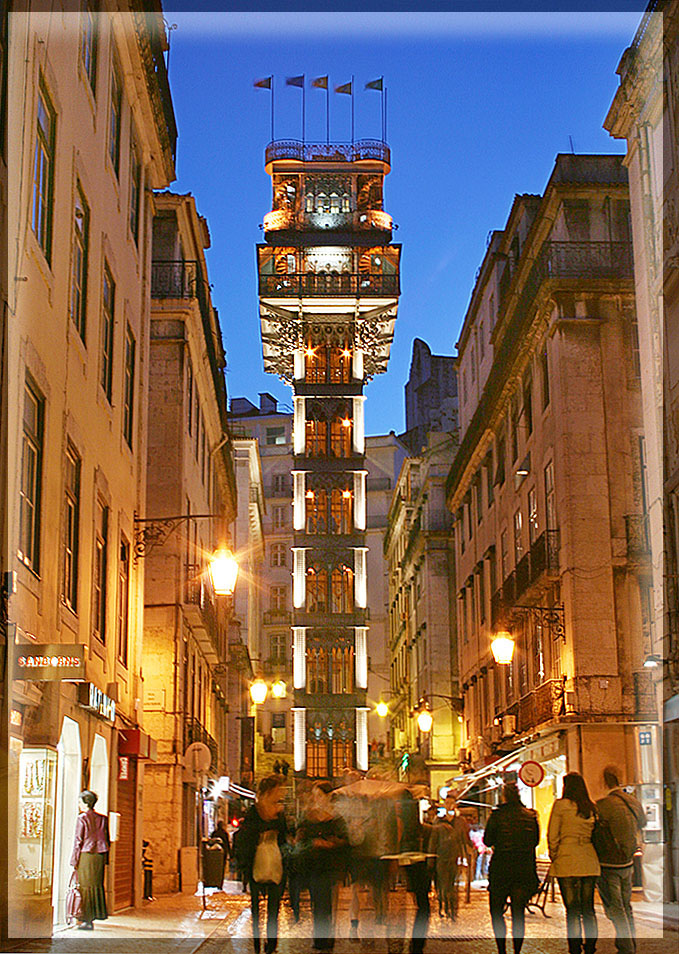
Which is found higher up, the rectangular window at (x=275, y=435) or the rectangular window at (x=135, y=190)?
the rectangular window at (x=275, y=435)

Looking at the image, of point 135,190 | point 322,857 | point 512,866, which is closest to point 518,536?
point 135,190

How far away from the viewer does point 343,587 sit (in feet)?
211

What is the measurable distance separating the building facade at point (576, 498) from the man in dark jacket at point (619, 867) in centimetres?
1222

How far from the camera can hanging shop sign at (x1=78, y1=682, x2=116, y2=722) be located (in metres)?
16.0

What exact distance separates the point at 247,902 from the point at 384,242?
1798 inches

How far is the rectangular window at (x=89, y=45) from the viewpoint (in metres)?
Answer: 17.7

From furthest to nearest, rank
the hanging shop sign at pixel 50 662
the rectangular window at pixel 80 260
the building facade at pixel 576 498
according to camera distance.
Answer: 1. the building facade at pixel 576 498
2. the rectangular window at pixel 80 260
3. the hanging shop sign at pixel 50 662

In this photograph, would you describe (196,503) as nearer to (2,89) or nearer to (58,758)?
(58,758)

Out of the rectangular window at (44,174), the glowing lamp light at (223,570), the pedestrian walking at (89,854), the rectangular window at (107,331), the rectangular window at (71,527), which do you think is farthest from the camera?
the rectangular window at (107,331)

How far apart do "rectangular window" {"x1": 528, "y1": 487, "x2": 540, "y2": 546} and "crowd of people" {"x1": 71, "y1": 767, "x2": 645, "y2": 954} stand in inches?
794

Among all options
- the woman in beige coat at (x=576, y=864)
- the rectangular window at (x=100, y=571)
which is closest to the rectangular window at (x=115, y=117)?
the rectangular window at (x=100, y=571)

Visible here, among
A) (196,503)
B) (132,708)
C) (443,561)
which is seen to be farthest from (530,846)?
(443,561)

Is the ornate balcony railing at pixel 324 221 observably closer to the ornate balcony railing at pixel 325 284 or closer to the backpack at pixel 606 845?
the ornate balcony railing at pixel 325 284

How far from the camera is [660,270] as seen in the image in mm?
23219
